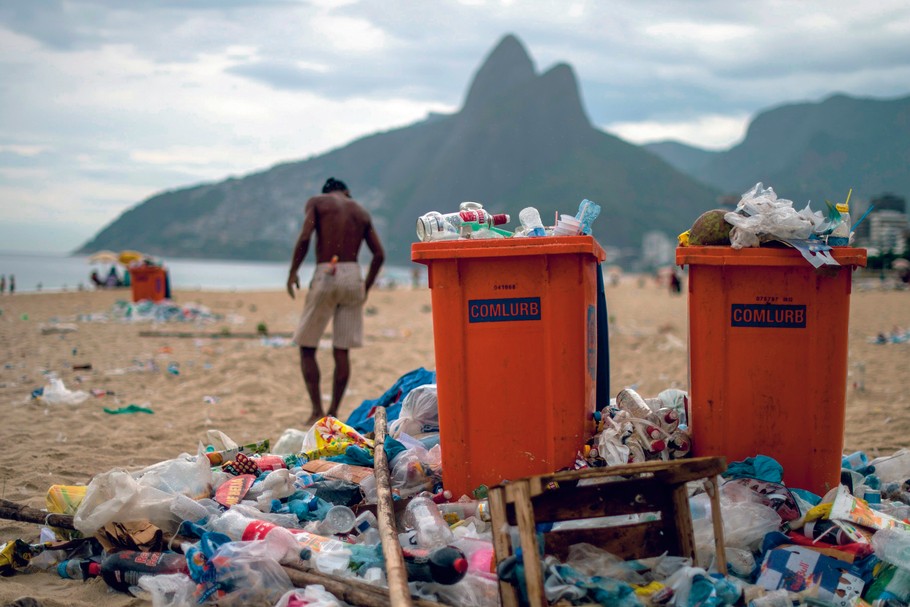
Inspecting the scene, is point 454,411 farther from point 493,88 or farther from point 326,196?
point 493,88

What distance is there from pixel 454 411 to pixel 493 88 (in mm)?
173542

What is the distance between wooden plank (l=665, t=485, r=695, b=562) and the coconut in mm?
1251

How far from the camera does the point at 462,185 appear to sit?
138 metres

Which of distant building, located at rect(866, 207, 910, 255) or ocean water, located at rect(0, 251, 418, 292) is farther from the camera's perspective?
distant building, located at rect(866, 207, 910, 255)

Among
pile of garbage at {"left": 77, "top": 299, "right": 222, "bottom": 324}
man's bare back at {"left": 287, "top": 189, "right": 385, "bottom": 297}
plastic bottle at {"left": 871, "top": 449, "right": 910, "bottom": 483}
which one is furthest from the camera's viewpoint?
pile of garbage at {"left": 77, "top": 299, "right": 222, "bottom": 324}

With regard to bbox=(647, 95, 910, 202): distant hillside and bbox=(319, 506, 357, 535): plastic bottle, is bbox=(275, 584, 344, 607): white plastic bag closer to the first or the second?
bbox=(319, 506, 357, 535): plastic bottle

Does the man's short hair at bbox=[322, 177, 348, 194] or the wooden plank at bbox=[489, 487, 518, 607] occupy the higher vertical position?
the man's short hair at bbox=[322, 177, 348, 194]

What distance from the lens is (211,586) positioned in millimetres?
2420

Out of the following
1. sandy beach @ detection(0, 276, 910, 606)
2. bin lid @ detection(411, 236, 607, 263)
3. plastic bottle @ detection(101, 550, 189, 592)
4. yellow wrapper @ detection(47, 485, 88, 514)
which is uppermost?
bin lid @ detection(411, 236, 607, 263)

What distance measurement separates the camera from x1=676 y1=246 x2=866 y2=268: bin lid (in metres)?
2.97

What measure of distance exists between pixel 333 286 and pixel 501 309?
2.81m

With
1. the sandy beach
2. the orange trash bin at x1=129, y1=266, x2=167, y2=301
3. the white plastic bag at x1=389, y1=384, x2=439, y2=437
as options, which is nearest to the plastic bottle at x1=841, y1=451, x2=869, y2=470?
the sandy beach

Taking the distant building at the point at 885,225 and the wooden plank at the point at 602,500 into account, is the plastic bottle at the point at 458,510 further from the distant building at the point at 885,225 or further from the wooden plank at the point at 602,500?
the distant building at the point at 885,225

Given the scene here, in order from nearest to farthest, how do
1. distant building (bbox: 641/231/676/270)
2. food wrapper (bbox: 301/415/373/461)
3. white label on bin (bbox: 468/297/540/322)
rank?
white label on bin (bbox: 468/297/540/322)
food wrapper (bbox: 301/415/373/461)
distant building (bbox: 641/231/676/270)
